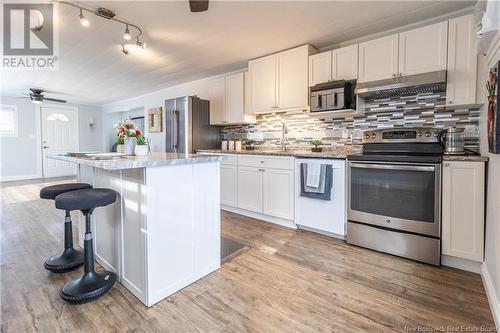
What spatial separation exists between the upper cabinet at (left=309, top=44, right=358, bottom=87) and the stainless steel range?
79cm

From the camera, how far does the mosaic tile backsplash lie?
2561mm

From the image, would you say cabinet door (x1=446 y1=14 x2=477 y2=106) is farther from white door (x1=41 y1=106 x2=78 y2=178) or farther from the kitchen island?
white door (x1=41 y1=106 x2=78 y2=178)

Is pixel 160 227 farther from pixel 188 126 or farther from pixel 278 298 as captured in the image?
pixel 188 126

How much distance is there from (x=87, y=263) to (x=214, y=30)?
263 cm

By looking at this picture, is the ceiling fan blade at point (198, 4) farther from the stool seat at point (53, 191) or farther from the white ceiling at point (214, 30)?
the stool seat at point (53, 191)

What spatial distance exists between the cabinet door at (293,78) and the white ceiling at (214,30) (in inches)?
5.5

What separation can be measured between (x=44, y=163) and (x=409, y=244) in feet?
30.5

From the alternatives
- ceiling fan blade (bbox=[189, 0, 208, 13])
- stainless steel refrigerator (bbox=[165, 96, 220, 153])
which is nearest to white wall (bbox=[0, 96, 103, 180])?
stainless steel refrigerator (bbox=[165, 96, 220, 153])

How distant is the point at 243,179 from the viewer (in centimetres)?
365

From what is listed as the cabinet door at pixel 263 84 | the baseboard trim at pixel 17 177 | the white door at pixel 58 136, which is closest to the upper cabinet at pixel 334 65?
the cabinet door at pixel 263 84

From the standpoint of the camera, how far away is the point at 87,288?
5.74 feet

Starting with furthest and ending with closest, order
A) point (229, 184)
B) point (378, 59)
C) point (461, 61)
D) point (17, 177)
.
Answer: point (17, 177) < point (229, 184) < point (378, 59) < point (461, 61)

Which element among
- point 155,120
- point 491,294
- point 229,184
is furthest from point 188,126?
point 491,294

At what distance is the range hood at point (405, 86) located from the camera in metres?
2.34
